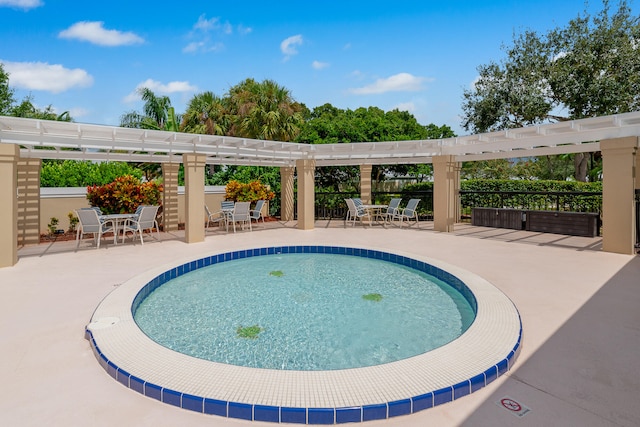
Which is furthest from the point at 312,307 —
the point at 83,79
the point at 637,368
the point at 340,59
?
the point at 83,79

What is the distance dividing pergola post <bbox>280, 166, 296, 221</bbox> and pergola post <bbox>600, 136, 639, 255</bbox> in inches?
418

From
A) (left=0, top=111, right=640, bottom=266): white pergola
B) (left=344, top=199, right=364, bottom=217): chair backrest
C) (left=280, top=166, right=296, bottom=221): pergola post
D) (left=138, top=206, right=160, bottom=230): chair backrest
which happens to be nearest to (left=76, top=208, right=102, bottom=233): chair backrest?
(left=138, top=206, right=160, bottom=230): chair backrest

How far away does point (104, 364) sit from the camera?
304cm

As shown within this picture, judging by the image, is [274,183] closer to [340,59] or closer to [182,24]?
[340,59]

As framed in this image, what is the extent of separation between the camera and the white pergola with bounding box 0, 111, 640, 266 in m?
7.39

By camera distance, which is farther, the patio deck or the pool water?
the pool water

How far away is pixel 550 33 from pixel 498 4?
138 inches

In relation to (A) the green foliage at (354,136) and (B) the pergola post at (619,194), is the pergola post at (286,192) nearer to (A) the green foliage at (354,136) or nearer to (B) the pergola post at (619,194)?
(A) the green foliage at (354,136)

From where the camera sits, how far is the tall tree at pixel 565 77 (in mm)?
15109

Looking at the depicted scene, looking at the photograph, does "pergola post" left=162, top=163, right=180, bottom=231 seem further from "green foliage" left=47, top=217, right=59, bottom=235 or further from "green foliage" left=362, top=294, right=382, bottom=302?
"green foliage" left=362, top=294, right=382, bottom=302

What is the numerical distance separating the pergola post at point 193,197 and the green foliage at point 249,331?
598 centimetres

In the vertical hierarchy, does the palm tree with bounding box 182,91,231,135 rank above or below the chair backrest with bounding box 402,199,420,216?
above

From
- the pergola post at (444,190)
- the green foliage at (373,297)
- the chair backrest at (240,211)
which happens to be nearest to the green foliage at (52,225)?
the chair backrest at (240,211)

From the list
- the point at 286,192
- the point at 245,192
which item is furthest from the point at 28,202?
the point at 286,192
